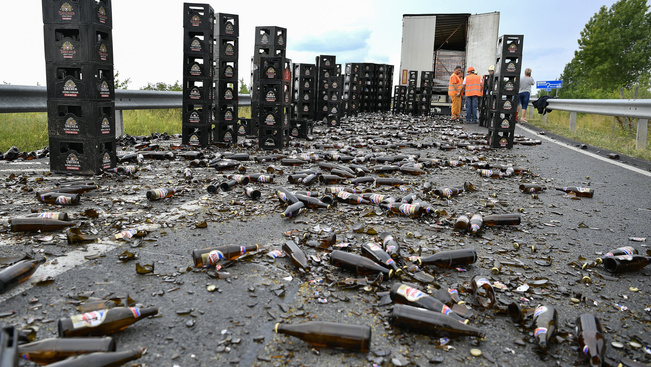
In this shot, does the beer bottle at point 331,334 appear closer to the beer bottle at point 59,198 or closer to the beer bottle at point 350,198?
the beer bottle at point 350,198

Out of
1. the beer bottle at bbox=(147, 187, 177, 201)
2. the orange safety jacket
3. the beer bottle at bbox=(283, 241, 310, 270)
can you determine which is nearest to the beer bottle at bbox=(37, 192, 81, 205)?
the beer bottle at bbox=(147, 187, 177, 201)

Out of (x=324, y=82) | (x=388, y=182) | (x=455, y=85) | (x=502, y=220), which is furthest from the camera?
(x=455, y=85)

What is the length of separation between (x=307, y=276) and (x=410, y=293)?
79 cm

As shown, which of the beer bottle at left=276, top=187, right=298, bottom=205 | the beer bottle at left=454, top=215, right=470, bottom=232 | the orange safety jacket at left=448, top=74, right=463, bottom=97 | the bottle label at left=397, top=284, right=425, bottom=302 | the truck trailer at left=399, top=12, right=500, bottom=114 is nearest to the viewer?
the bottle label at left=397, top=284, right=425, bottom=302

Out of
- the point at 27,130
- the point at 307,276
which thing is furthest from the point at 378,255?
the point at 27,130

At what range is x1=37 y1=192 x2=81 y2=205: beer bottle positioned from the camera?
15.3ft

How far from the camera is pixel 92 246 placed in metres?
3.50

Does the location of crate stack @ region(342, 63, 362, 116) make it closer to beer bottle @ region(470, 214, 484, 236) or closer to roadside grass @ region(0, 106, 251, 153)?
roadside grass @ region(0, 106, 251, 153)

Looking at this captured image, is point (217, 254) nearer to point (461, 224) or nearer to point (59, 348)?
point (59, 348)

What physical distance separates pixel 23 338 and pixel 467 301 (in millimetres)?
2524

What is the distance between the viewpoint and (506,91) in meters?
12.2

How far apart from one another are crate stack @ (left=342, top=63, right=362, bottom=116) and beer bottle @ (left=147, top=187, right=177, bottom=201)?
71.0 ft

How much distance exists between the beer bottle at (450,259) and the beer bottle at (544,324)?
784 mm

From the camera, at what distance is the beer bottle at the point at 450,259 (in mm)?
3354
